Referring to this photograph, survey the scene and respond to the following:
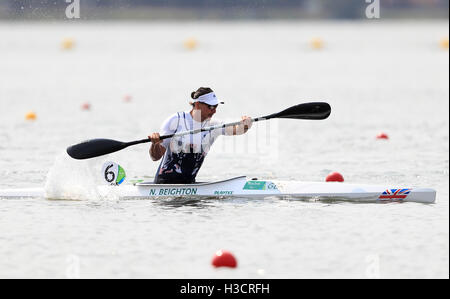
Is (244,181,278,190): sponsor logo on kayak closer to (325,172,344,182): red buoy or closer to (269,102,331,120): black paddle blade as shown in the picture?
(269,102,331,120): black paddle blade

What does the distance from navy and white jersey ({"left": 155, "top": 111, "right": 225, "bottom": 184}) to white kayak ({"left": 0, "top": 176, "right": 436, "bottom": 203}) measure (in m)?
0.27

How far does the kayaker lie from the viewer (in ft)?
50.1

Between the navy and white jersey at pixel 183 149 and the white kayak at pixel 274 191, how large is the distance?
27 centimetres

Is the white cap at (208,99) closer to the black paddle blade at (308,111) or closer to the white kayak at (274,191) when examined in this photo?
the white kayak at (274,191)

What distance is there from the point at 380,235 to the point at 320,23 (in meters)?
102

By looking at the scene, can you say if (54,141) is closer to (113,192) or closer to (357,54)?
(113,192)

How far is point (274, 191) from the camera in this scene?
50.9ft

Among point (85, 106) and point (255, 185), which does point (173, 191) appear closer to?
point (255, 185)

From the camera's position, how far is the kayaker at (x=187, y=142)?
15.3 meters

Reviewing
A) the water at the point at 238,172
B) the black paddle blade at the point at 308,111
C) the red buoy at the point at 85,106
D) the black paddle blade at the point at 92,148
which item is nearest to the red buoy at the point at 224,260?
the water at the point at 238,172

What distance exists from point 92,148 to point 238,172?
3695mm

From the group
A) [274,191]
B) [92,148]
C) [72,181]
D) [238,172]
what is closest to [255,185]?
[274,191]

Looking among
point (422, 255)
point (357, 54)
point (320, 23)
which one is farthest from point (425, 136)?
point (320, 23)

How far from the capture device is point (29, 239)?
42.9 ft
